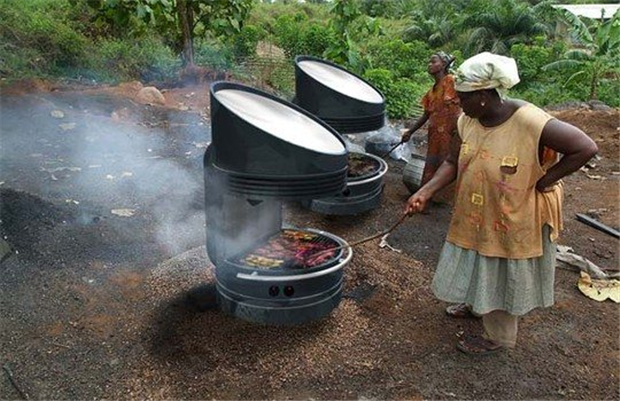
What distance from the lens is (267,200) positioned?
121 inches

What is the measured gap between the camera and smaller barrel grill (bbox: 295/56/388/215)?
5164 mm

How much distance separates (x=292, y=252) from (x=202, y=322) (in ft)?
2.46

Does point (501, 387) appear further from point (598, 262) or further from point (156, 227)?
point (156, 227)

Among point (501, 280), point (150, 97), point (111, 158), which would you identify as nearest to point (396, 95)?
point (150, 97)

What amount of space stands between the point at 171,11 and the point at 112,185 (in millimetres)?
5081

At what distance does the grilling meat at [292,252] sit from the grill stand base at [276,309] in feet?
0.70

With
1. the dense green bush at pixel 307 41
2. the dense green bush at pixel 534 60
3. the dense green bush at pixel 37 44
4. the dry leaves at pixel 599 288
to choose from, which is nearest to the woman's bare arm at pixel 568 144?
the dry leaves at pixel 599 288

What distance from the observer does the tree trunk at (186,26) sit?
9.77 metres

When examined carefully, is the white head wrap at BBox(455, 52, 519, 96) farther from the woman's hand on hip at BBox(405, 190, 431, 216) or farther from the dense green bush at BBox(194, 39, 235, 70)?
the dense green bush at BBox(194, 39, 235, 70)

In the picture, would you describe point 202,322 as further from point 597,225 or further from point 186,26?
point 186,26

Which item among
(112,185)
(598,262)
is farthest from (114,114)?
(598,262)

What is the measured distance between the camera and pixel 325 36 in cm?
1505

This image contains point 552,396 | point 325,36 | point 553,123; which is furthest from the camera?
point 325,36

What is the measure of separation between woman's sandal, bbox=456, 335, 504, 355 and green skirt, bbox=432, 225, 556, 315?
1.16ft
